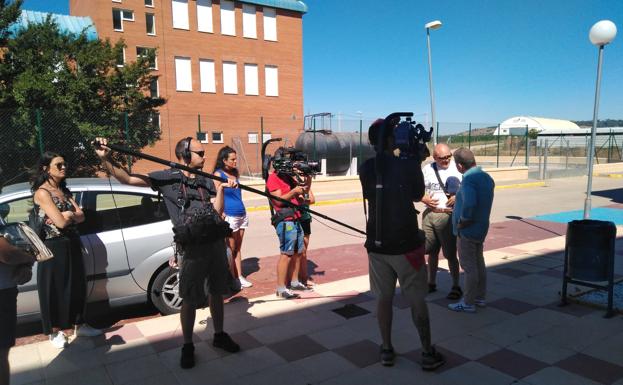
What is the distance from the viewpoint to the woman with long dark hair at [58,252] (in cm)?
376

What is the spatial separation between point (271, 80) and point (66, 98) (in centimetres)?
1771

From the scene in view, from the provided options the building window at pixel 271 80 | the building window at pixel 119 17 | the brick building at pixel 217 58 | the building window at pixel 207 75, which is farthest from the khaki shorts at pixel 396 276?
the building window at pixel 271 80

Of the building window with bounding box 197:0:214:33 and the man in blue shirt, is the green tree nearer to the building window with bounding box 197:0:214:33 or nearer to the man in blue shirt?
the building window with bounding box 197:0:214:33

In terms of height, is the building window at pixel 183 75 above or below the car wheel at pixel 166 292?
above

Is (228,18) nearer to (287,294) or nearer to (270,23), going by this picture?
(270,23)

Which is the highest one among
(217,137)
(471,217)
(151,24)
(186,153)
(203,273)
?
(151,24)

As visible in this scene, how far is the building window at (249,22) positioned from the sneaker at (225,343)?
30.9 meters

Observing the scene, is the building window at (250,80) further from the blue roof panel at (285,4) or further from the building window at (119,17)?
the building window at (119,17)

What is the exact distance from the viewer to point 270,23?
108 ft

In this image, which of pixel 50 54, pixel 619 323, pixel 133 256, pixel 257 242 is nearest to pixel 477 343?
pixel 619 323

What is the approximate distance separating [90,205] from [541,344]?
14.5 feet

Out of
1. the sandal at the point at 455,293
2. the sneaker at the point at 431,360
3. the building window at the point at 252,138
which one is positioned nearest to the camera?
the sneaker at the point at 431,360

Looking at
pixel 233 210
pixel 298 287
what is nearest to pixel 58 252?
pixel 233 210

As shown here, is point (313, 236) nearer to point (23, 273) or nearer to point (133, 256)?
point (133, 256)
